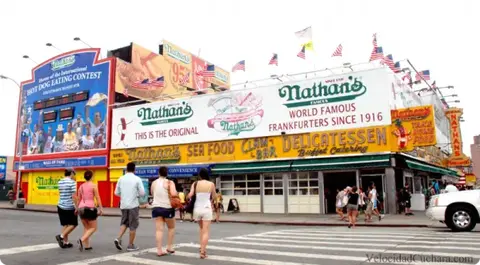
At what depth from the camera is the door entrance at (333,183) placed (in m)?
23.9

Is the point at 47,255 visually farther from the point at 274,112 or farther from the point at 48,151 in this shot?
the point at 48,151

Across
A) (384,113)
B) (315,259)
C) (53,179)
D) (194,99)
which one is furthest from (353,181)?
(53,179)

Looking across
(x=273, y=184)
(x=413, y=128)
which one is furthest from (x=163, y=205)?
(x=273, y=184)

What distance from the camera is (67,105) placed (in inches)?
1344

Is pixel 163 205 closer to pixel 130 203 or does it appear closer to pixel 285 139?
pixel 130 203

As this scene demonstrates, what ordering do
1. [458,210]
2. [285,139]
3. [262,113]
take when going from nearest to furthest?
[458,210] → [285,139] → [262,113]

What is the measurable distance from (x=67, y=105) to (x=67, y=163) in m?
4.75

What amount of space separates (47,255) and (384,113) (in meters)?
18.4

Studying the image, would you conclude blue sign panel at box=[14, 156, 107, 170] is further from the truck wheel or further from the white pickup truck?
the truck wheel

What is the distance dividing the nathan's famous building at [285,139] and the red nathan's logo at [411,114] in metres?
0.05

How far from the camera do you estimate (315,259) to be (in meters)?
7.32

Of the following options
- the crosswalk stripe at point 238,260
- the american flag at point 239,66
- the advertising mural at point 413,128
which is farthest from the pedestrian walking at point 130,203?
the american flag at point 239,66

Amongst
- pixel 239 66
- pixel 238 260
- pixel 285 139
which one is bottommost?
pixel 238 260

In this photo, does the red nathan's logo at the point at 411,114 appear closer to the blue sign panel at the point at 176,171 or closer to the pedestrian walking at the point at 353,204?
the pedestrian walking at the point at 353,204
